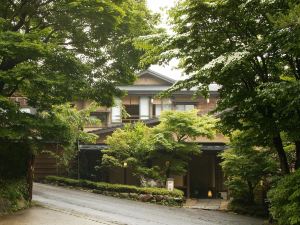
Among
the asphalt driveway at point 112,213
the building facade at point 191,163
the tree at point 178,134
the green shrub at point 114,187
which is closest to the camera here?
the asphalt driveway at point 112,213

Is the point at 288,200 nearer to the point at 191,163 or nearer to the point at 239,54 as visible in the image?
the point at 239,54

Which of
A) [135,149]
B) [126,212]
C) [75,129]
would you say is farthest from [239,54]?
[75,129]

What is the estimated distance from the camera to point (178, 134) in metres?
23.9

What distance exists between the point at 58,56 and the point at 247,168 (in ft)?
32.9

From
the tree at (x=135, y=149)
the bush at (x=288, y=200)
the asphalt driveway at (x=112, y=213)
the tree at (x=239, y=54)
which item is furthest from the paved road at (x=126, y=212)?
the bush at (x=288, y=200)

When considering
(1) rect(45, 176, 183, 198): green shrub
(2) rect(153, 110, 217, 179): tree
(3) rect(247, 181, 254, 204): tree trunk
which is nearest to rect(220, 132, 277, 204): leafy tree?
(3) rect(247, 181, 254, 204): tree trunk

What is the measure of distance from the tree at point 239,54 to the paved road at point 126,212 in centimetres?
586

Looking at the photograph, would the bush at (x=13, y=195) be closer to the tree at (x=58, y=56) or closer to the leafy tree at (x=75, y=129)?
the tree at (x=58, y=56)

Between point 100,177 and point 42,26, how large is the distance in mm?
14876

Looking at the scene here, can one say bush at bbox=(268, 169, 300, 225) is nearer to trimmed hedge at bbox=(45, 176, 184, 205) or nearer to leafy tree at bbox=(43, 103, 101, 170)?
trimmed hedge at bbox=(45, 176, 184, 205)

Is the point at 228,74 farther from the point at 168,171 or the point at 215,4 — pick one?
the point at 168,171

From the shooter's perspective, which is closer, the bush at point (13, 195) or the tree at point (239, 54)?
the tree at point (239, 54)

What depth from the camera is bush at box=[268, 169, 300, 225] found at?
28.0 feet

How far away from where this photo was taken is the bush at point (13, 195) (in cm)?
1532
